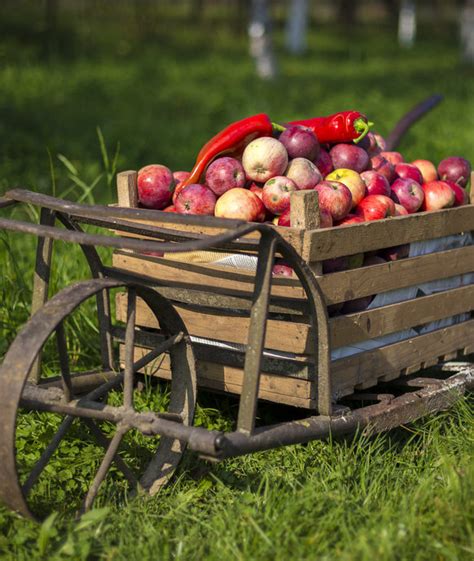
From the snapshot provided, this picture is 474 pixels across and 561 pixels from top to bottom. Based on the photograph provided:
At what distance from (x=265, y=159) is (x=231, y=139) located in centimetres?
27

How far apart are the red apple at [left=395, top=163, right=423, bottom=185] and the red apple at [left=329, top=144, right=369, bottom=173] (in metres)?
0.21

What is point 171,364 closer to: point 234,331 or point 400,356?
point 234,331

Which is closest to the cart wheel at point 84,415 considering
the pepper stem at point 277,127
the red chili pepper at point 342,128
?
the pepper stem at point 277,127

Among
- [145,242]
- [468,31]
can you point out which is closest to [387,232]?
[145,242]

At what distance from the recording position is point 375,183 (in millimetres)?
3691

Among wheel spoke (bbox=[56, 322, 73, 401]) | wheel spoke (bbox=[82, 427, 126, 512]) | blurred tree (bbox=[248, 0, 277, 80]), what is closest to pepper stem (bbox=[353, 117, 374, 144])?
wheel spoke (bbox=[56, 322, 73, 401])

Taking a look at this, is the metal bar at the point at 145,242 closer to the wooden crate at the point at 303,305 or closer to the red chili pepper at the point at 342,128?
the wooden crate at the point at 303,305

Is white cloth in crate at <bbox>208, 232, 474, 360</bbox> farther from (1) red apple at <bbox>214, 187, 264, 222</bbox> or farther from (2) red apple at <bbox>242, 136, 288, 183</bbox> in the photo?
(2) red apple at <bbox>242, 136, 288, 183</bbox>

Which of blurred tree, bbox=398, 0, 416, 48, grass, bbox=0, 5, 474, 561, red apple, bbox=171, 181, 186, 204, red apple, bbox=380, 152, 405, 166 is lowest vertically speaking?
grass, bbox=0, 5, 474, 561

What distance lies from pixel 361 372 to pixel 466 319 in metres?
0.79

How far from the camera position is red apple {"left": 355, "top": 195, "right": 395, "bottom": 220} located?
3.52 meters

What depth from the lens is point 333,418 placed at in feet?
10.5

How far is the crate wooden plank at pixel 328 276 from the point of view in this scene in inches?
128

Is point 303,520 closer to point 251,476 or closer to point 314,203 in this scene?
point 251,476
